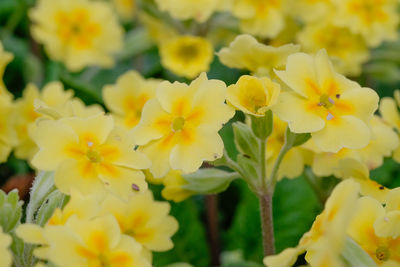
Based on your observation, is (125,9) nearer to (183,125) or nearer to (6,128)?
(6,128)

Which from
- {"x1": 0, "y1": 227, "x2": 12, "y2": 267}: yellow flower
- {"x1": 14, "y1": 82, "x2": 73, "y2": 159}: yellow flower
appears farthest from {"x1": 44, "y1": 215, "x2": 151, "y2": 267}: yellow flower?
{"x1": 14, "y1": 82, "x2": 73, "y2": 159}: yellow flower

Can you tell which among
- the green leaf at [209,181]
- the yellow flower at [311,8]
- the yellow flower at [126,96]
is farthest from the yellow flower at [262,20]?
the green leaf at [209,181]

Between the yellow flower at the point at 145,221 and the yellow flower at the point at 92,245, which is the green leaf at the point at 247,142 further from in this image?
the yellow flower at the point at 92,245

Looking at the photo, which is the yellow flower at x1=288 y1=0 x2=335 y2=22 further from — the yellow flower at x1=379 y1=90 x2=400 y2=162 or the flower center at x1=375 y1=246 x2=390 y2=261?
the flower center at x1=375 y1=246 x2=390 y2=261

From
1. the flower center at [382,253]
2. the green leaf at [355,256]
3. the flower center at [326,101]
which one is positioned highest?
the flower center at [326,101]

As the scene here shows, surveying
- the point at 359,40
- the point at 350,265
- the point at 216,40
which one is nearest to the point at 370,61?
the point at 359,40

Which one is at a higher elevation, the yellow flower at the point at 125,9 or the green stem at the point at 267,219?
the green stem at the point at 267,219
